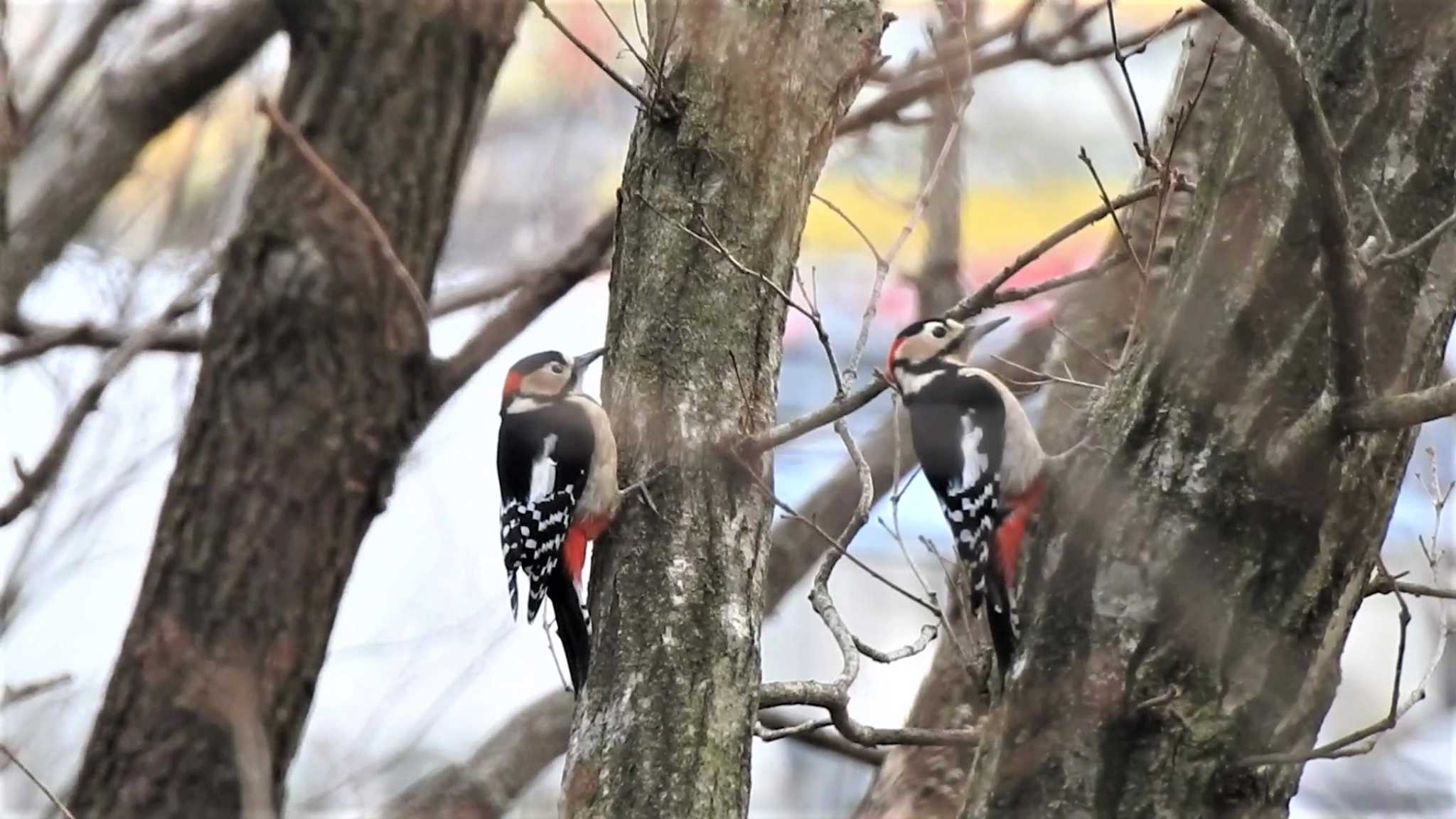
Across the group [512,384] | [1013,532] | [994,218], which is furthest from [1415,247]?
[994,218]

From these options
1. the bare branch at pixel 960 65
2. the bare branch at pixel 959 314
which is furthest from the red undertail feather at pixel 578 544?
the bare branch at pixel 960 65

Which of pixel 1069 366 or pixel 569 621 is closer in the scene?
pixel 569 621

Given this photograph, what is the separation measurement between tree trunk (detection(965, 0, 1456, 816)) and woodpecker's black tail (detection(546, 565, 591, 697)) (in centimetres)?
104

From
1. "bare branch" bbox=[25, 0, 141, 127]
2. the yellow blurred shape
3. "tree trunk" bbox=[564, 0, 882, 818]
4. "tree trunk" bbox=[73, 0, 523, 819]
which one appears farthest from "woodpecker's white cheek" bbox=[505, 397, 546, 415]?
the yellow blurred shape

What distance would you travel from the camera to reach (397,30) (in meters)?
4.58

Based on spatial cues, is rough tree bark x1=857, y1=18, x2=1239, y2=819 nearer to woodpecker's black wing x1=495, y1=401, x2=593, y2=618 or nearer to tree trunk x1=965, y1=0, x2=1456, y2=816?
woodpecker's black wing x1=495, y1=401, x2=593, y2=618

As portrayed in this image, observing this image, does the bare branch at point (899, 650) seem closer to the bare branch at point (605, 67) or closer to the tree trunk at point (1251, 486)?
the tree trunk at point (1251, 486)

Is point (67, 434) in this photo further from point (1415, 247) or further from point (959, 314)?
point (1415, 247)

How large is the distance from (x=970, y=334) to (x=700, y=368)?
1.26 m

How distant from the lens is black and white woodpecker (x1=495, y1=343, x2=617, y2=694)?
3.33 metres

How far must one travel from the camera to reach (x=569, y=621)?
3570mm

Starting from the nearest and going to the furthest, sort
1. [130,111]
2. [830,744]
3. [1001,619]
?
[1001,619] < [830,744] < [130,111]

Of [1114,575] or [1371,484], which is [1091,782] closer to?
[1114,575]

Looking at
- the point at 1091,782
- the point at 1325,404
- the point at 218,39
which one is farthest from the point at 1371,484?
the point at 218,39
